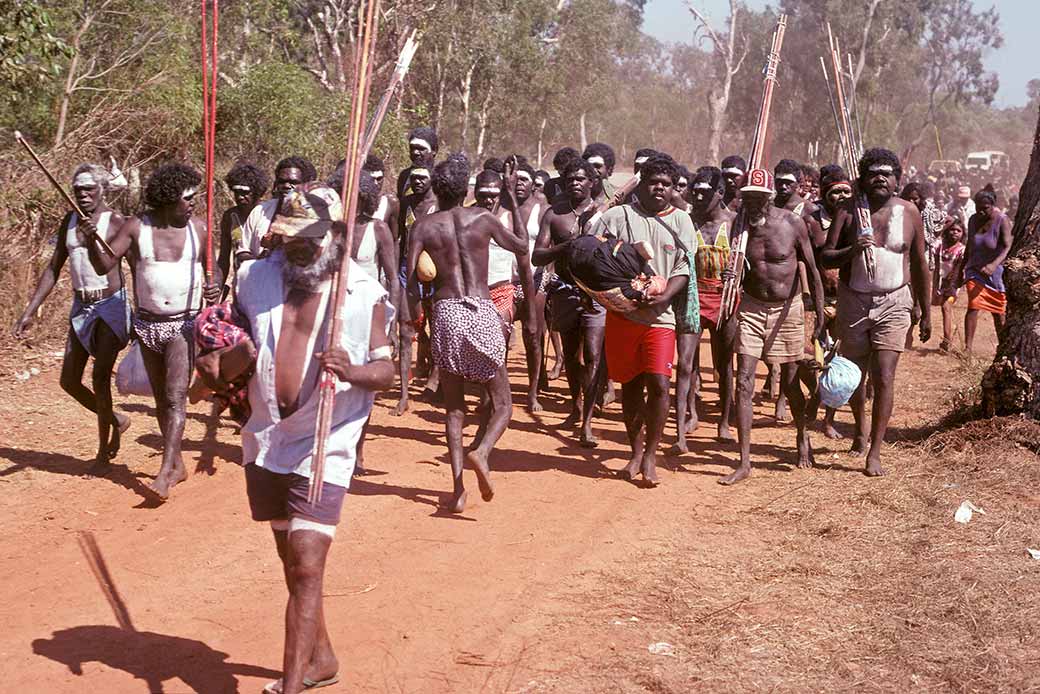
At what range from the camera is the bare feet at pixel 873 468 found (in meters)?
8.17

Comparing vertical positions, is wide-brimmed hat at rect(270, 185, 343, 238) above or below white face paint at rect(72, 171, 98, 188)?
below

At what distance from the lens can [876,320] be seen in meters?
8.11

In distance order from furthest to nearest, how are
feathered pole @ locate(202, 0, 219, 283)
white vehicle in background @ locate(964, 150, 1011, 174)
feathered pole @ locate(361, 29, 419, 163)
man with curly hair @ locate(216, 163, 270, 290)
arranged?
white vehicle in background @ locate(964, 150, 1011, 174) → man with curly hair @ locate(216, 163, 270, 290) → feathered pole @ locate(202, 0, 219, 283) → feathered pole @ locate(361, 29, 419, 163)

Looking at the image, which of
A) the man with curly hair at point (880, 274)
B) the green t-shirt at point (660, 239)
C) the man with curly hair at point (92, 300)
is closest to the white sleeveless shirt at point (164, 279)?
the man with curly hair at point (92, 300)

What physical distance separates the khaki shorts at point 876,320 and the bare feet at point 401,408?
12.1ft

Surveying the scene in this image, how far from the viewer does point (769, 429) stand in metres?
9.91

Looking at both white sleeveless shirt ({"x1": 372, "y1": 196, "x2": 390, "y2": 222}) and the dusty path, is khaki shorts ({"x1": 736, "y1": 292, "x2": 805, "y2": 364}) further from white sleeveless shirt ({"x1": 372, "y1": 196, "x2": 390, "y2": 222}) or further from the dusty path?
white sleeveless shirt ({"x1": 372, "y1": 196, "x2": 390, "y2": 222})

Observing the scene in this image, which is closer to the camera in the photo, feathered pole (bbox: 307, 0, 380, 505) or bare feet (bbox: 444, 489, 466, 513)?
feathered pole (bbox: 307, 0, 380, 505)

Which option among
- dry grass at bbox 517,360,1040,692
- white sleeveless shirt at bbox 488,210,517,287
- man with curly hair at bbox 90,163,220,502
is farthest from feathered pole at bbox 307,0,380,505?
white sleeveless shirt at bbox 488,210,517,287

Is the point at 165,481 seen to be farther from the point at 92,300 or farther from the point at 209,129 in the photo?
the point at 209,129

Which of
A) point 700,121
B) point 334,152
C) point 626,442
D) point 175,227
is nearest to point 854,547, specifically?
point 626,442

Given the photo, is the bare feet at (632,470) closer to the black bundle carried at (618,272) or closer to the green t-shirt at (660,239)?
the green t-shirt at (660,239)

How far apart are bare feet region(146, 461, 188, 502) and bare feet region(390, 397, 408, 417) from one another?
256cm

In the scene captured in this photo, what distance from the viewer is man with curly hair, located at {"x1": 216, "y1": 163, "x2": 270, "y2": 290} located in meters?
8.68
